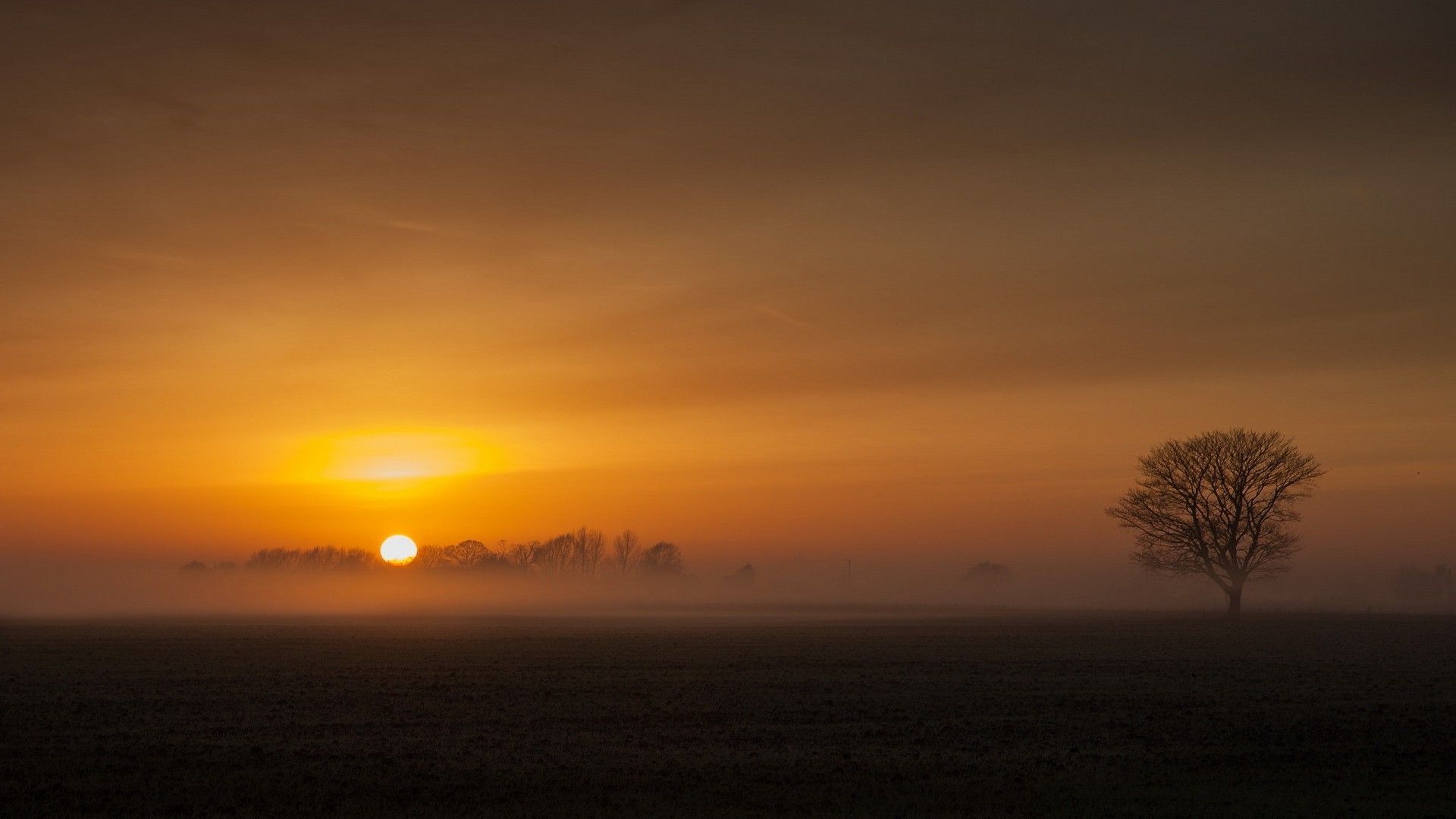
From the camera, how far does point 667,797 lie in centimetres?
1709

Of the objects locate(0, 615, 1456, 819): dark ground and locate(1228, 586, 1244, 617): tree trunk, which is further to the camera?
locate(1228, 586, 1244, 617): tree trunk

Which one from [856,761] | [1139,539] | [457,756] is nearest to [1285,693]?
[856,761]

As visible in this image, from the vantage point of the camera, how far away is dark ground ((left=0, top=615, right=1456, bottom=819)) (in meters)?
17.1

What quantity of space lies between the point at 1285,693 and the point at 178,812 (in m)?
26.6

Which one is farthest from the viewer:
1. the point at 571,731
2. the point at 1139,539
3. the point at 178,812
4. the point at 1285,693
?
the point at 1139,539

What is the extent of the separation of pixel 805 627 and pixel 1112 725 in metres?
50.7

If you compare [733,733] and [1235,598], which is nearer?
[733,733]

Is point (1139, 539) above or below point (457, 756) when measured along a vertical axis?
above

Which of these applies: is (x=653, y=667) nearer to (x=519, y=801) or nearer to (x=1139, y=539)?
(x=519, y=801)

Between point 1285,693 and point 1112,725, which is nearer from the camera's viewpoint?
point 1112,725

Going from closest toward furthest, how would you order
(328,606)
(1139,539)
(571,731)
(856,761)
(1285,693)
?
(856,761), (571,731), (1285,693), (1139,539), (328,606)

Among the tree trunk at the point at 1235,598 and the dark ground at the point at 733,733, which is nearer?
the dark ground at the point at 733,733

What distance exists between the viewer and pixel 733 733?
75.5 ft

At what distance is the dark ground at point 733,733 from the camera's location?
1708cm
